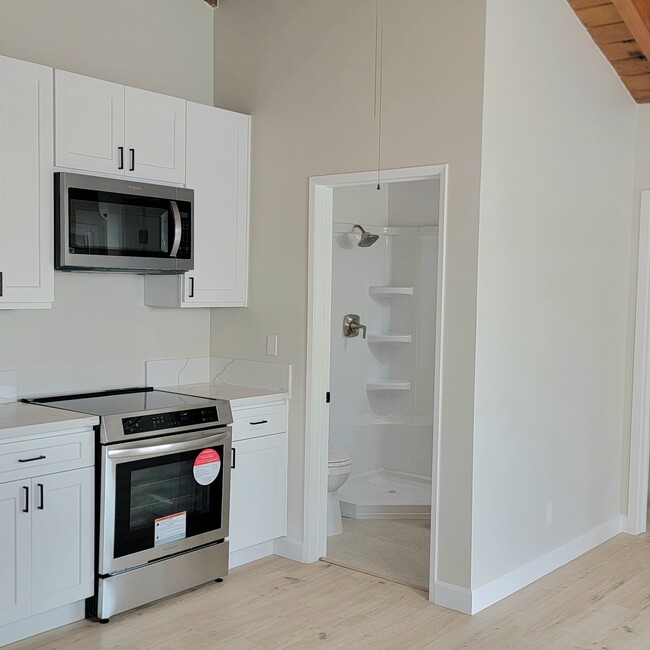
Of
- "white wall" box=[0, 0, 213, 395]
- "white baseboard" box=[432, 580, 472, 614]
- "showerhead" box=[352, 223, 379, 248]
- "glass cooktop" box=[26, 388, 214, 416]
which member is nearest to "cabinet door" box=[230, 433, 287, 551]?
"glass cooktop" box=[26, 388, 214, 416]

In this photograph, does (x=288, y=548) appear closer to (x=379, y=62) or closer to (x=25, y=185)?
(x=25, y=185)

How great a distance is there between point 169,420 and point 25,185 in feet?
3.97

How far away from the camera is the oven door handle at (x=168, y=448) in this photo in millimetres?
3547

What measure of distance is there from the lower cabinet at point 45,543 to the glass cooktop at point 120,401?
306 mm

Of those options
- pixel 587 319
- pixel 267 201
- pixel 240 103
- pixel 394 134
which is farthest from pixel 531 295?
Answer: pixel 240 103

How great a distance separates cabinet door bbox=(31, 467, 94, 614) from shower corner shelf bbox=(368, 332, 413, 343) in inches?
112

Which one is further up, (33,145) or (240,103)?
(240,103)

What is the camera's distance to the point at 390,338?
5.93 meters

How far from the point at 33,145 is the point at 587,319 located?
3.08 m

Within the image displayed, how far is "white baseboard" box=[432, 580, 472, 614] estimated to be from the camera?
12.3 ft

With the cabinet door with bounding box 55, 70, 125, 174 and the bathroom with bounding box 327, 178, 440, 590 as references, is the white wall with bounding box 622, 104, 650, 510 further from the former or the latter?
the cabinet door with bounding box 55, 70, 125, 174

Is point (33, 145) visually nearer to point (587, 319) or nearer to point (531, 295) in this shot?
point (531, 295)

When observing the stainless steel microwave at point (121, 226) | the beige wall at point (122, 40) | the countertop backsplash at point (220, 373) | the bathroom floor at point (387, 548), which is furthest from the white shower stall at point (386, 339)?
the stainless steel microwave at point (121, 226)

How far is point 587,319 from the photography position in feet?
15.4
